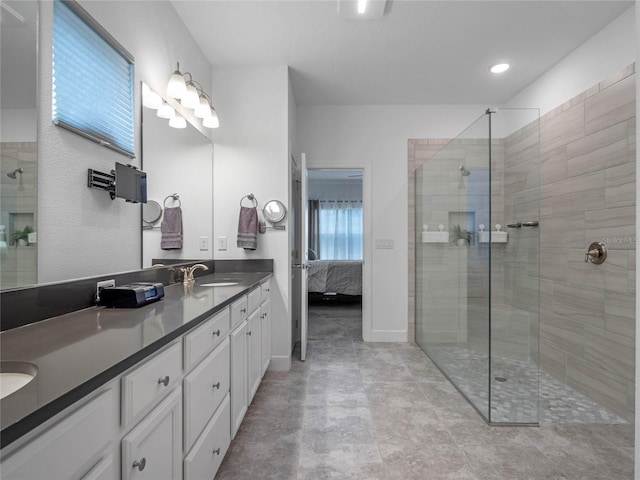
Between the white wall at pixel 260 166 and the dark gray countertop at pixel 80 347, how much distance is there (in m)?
1.42

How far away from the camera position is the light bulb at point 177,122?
2.19 metres

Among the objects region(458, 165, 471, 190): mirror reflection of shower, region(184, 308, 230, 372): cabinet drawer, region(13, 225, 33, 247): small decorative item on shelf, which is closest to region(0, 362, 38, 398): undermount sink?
region(184, 308, 230, 372): cabinet drawer

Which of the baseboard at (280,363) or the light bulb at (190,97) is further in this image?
the baseboard at (280,363)

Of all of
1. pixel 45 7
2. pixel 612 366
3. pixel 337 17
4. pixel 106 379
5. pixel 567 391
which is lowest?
pixel 567 391

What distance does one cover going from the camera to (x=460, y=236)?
2549mm

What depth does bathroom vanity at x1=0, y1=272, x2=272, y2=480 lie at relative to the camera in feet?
1.78

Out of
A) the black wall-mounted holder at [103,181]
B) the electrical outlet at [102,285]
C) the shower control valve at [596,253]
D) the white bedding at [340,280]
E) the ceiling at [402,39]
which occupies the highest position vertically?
the ceiling at [402,39]

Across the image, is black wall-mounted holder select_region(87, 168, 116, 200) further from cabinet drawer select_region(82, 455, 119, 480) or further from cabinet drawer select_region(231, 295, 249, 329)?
cabinet drawer select_region(82, 455, 119, 480)

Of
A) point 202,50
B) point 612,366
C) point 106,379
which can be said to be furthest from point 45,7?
point 612,366

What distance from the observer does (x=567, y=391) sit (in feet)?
7.64

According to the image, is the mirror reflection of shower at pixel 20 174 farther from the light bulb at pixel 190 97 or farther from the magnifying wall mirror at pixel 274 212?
the magnifying wall mirror at pixel 274 212

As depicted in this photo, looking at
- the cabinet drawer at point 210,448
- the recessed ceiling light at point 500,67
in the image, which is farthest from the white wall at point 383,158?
the cabinet drawer at point 210,448

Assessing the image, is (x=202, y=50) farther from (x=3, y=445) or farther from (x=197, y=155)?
(x=3, y=445)

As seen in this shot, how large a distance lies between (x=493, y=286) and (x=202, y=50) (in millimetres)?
2864
